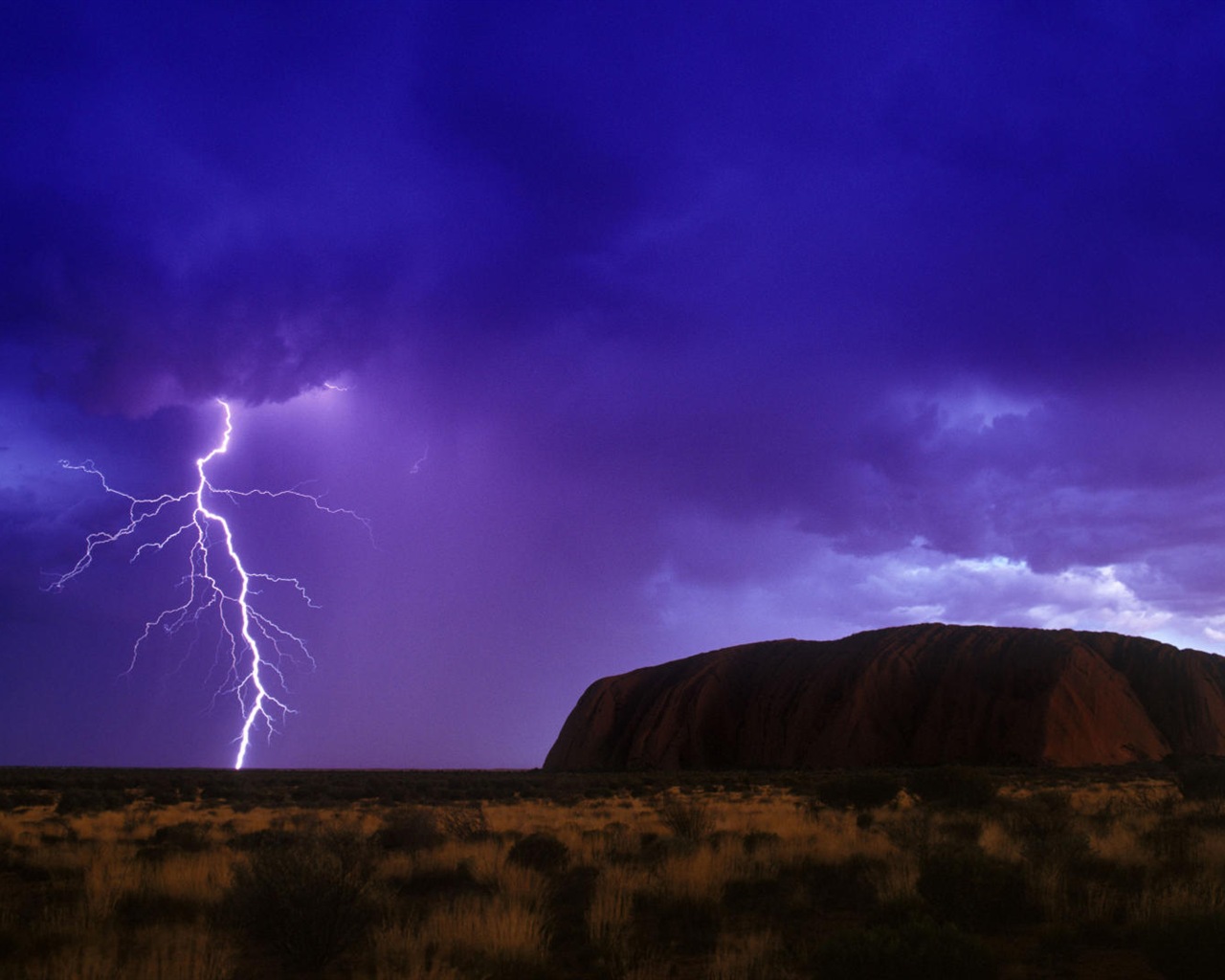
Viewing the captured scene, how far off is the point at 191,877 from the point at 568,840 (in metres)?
6.49

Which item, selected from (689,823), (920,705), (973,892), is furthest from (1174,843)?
(920,705)

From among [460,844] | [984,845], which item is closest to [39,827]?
[460,844]

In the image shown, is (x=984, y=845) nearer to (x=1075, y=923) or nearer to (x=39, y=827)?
(x=1075, y=923)

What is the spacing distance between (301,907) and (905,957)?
527cm

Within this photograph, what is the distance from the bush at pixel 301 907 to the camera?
24.9 ft

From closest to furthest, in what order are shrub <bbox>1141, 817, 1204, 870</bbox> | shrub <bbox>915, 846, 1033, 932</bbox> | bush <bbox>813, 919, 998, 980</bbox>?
bush <bbox>813, 919, 998, 980</bbox> → shrub <bbox>915, 846, 1033, 932</bbox> → shrub <bbox>1141, 817, 1204, 870</bbox>

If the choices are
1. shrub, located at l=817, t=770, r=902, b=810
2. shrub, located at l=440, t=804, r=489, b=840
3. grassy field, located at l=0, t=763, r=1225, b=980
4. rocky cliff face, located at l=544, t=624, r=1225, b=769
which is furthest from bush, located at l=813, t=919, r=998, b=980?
rocky cliff face, located at l=544, t=624, r=1225, b=769

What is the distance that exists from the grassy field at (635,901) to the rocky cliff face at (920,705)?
5239cm

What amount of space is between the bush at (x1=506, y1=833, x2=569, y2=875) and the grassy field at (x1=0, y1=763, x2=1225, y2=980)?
0.05 meters

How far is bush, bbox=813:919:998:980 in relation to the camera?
19.7ft

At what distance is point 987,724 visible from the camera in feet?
216

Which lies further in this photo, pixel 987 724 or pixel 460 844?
pixel 987 724

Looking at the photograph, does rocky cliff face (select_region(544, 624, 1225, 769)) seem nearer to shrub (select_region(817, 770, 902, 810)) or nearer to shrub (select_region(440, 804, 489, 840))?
shrub (select_region(817, 770, 902, 810))

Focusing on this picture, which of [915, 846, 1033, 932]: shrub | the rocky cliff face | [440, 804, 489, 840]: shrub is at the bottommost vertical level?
[440, 804, 489, 840]: shrub
